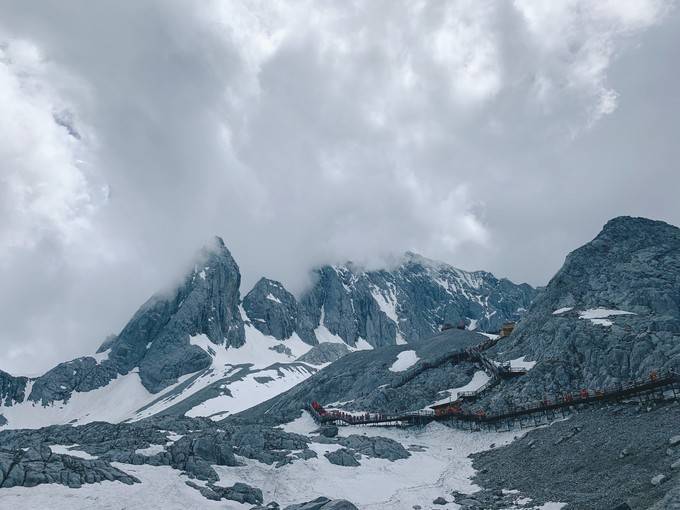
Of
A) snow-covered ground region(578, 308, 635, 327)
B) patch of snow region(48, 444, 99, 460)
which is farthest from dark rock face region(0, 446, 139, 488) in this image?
snow-covered ground region(578, 308, 635, 327)

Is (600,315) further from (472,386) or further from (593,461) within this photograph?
(593,461)

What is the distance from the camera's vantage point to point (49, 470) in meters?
33.3

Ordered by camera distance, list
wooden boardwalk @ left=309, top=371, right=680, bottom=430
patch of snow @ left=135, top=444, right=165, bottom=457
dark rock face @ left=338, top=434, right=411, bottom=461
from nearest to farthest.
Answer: patch of snow @ left=135, top=444, right=165, bottom=457, wooden boardwalk @ left=309, top=371, right=680, bottom=430, dark rock face @ left=338, top=434, right=411, bottom=461

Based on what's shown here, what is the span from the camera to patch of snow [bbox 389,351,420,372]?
331 feet

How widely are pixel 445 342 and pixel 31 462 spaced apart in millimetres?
90269

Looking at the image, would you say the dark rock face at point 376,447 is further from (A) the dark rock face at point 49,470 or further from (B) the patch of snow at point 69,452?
(B) the patch of snow at point 69,452

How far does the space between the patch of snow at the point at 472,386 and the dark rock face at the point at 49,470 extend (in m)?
49.8

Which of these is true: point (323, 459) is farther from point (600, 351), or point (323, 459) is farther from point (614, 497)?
point (600, 351)

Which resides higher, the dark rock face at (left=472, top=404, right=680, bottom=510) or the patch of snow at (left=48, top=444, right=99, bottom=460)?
the patch of snow at (left=48, top=444, right=99, bottom=460)

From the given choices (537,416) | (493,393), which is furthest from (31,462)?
(493,393)

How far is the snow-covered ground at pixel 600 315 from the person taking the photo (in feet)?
238

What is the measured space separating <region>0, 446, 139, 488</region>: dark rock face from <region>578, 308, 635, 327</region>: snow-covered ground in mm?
65326

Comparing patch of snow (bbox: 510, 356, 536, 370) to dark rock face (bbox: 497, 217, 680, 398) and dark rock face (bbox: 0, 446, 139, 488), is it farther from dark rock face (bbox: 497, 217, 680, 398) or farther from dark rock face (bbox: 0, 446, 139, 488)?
dark rock face (bbox: 0, 446, 139, 488)

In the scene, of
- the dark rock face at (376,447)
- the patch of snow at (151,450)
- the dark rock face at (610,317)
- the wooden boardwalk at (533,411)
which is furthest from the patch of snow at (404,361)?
the patch of snow at (151,450)
